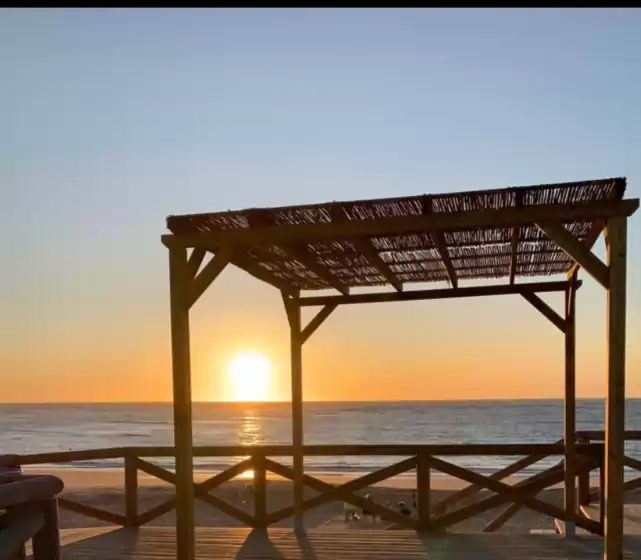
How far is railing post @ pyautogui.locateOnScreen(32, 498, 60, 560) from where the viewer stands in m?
2.32

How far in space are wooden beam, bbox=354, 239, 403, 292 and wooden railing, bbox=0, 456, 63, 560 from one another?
2.33 metres

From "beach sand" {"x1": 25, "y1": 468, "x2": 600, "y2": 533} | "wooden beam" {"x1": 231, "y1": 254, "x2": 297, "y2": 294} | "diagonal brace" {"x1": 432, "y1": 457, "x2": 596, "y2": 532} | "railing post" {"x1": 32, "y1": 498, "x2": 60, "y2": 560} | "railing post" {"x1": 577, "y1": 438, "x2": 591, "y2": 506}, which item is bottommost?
"beach sand" {"x1": 25, "y1": 468, "x2": 600, "y2": 533}

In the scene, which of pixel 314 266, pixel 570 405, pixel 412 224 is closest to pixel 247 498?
pixel 570 405

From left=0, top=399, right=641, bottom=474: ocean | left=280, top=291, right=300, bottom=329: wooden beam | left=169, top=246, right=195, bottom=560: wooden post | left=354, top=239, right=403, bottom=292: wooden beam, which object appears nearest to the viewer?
left=169, top=246, right=195, bottom=560: wooden post

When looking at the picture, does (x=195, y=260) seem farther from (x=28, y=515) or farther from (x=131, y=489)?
(x=131, y=489)

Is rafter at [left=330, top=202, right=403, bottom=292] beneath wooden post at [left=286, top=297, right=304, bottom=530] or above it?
above

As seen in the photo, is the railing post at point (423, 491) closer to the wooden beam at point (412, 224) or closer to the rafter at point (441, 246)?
the rafter at point (441, 246)

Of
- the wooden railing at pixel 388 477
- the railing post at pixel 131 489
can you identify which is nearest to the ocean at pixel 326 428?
the railing post at pixel 131 489

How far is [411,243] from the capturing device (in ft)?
15.0

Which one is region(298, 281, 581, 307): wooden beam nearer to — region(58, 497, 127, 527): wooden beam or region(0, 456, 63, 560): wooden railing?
region(58, 497, 127, 527): wooden beam

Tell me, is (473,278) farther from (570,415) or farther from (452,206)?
(452,206)

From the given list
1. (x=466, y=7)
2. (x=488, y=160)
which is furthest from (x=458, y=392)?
(x=466, y=7)

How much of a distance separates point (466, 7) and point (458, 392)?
56.5 metres

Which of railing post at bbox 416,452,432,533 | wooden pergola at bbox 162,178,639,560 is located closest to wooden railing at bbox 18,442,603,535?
railing post at bbox 416,452,432,533
